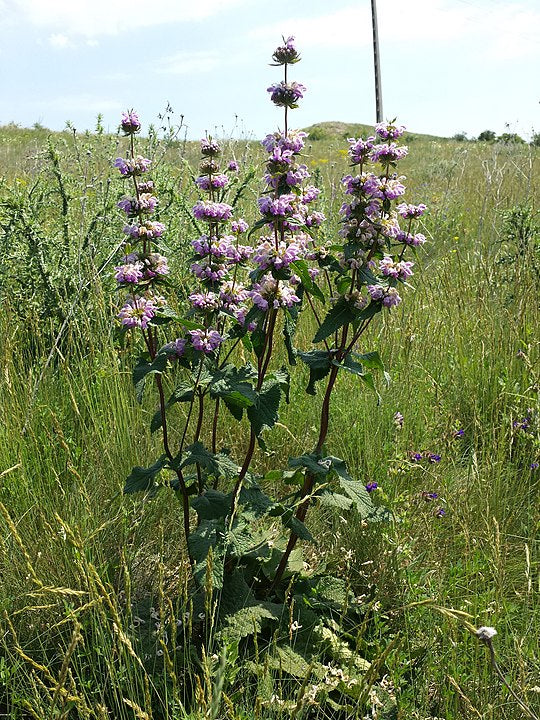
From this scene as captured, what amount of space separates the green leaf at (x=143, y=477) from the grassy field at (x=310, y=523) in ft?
0.47

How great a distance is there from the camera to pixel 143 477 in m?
1.84

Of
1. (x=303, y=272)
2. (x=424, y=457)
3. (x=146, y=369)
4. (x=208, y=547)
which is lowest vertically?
(x=424, y=457)

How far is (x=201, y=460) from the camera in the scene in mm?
1765

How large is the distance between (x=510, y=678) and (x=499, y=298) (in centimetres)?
273

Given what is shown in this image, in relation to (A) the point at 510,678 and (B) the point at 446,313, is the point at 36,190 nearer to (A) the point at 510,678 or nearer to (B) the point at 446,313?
(B) the point at 446,313

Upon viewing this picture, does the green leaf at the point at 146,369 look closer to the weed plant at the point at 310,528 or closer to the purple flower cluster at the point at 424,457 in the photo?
the weed plant at the point at 310,528

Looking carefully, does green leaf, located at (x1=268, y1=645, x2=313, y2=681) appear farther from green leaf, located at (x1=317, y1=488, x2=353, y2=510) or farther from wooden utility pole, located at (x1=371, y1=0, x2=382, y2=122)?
wooden utility pole, located at (x1=371, y1=0, x2=382, y2=122)

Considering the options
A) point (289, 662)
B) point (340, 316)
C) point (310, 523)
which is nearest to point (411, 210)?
point (340, 316)

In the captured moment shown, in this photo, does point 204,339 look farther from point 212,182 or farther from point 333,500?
point 333,500

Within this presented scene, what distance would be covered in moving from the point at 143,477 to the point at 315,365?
586 millimetres

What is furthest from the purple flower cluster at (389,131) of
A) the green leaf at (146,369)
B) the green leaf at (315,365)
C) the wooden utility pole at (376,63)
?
the wooden utility pole at (376,63)

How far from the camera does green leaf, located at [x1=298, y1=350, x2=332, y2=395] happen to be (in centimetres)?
190

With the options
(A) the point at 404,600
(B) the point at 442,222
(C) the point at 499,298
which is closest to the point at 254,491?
(A) the point at 404,600

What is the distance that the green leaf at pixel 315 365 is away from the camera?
6.24ft
